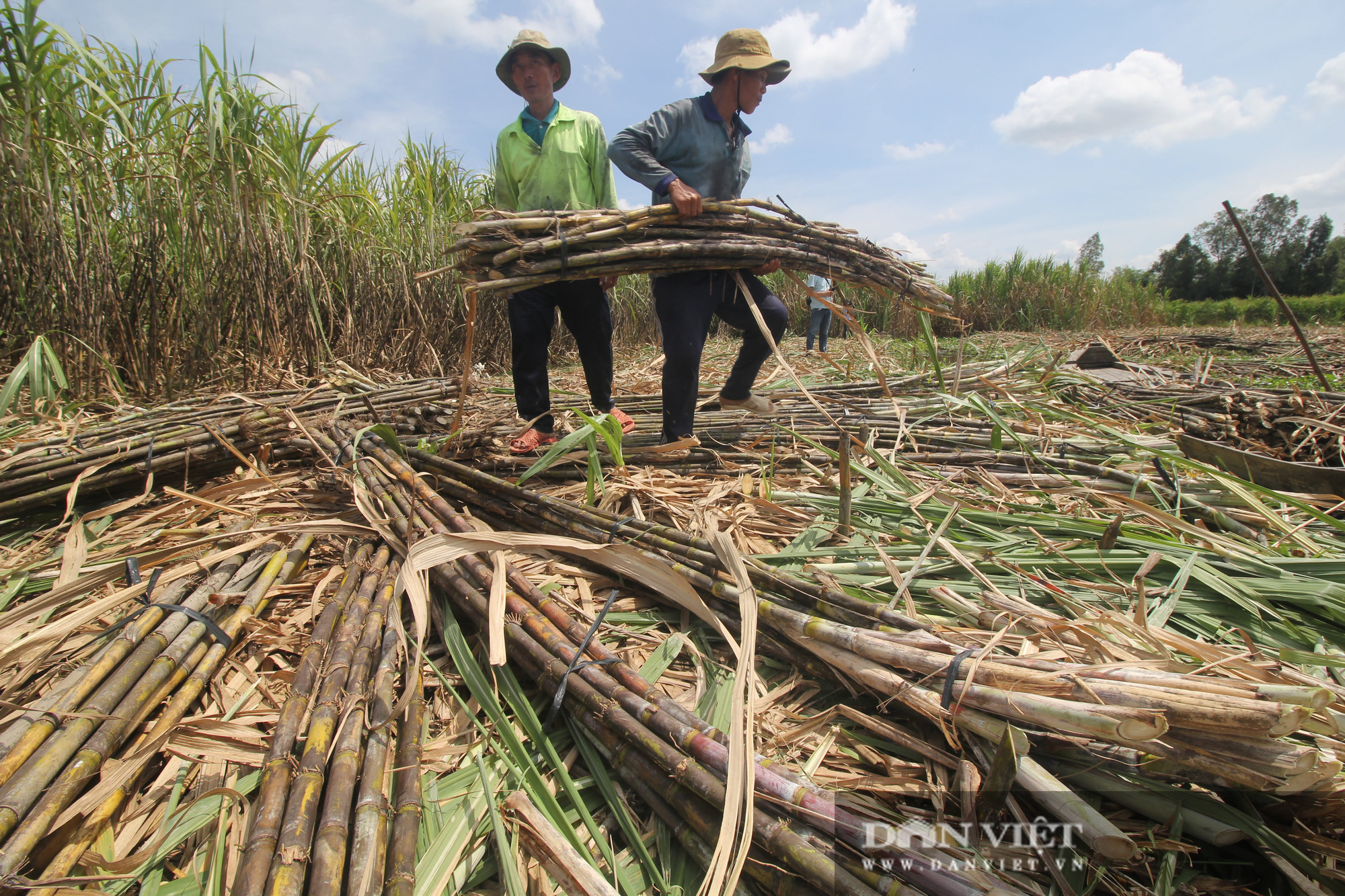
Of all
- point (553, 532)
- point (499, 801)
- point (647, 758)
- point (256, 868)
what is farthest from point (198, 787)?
point (553, 532)

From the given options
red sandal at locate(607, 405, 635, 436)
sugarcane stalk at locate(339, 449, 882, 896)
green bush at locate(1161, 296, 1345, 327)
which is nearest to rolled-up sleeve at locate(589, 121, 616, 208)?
red sandal at locate(607, 405, 635, 436)

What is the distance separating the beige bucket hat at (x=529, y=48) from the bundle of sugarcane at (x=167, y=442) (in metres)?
1.77

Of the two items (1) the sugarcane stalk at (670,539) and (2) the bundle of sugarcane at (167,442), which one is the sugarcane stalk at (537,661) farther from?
(2) the bundle of sugarcane at (167,442)

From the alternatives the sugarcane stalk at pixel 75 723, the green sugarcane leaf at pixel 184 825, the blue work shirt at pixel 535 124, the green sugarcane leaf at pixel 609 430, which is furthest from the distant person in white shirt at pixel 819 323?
the green sugarcane leaf at pixel 184 825

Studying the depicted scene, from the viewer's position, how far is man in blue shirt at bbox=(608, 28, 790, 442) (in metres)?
2.53

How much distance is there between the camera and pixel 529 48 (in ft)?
8.87

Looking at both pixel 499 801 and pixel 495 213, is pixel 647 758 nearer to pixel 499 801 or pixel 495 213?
pixel 499 801

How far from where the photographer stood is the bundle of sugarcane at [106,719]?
0.86 m

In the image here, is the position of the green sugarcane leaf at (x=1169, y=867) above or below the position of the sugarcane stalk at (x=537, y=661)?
below

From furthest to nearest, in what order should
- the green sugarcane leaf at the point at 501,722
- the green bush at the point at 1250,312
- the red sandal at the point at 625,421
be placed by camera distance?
the green bush at the point at 1250,312 < the red sandal at the point at 625,421 < the green sugarcane leaf at the point at 501,722

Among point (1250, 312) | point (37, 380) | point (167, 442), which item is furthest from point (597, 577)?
point (1250, 312)

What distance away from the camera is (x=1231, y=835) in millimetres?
820

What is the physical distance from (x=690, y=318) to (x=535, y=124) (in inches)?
53.1

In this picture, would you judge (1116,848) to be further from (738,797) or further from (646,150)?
(646,150)
